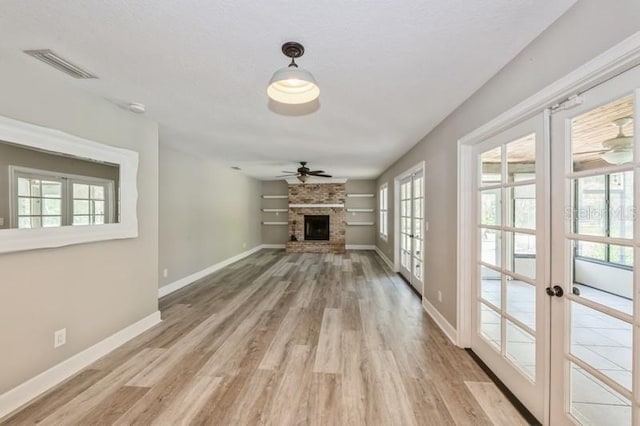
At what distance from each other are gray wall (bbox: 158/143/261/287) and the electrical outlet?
2189 millimetres

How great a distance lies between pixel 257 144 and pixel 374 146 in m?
1.86

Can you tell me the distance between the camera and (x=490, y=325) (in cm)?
248

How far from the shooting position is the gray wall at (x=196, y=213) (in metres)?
4.72

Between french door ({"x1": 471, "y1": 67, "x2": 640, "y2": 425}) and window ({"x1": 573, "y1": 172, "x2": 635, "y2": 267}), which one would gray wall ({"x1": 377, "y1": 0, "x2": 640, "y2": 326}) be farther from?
window ({"x1": 573, "y1": 172, "x2": 635, "y2": 267})

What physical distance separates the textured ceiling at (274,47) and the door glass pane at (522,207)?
913 millimetres

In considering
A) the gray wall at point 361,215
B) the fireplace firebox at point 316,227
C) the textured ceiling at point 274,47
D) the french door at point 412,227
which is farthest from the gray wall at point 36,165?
the gray wall at point 361,215

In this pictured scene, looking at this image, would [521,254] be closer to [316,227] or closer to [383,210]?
[383,210]

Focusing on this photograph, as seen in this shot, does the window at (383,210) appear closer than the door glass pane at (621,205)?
No

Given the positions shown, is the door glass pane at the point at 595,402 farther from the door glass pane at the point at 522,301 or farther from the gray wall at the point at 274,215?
the gray wall at the point at 274,215

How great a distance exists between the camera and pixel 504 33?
5.57ft

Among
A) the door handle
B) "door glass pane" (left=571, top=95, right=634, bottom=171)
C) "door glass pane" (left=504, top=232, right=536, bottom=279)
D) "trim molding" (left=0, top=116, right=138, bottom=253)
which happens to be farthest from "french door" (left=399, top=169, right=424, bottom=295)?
"trim molding" (left=0, top=116, right=138, bottom=253)

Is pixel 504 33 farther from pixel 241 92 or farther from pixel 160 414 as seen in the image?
pixel 160 414

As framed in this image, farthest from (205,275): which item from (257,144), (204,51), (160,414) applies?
(204,51)

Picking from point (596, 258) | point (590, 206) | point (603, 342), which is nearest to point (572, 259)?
point (596, 258)
